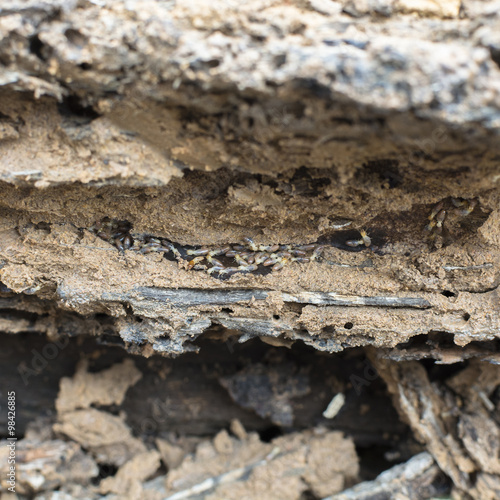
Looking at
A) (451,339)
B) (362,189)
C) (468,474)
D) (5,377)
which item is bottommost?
(5,377)

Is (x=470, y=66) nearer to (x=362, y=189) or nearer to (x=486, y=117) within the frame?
(x=486, y=117)

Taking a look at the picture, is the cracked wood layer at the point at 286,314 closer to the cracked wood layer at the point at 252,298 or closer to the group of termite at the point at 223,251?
the cracked wood layer at the point at 252,298

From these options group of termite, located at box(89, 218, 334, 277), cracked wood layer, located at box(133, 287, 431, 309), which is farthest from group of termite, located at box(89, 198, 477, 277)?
cracked wood layer, located at box(133, 287, 431, 309)

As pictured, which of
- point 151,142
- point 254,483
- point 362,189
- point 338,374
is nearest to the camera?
point 151,142

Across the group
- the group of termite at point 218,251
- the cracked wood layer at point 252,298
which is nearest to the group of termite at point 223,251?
the group of termite at point 218,251

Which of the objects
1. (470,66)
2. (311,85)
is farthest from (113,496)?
(470,66)
